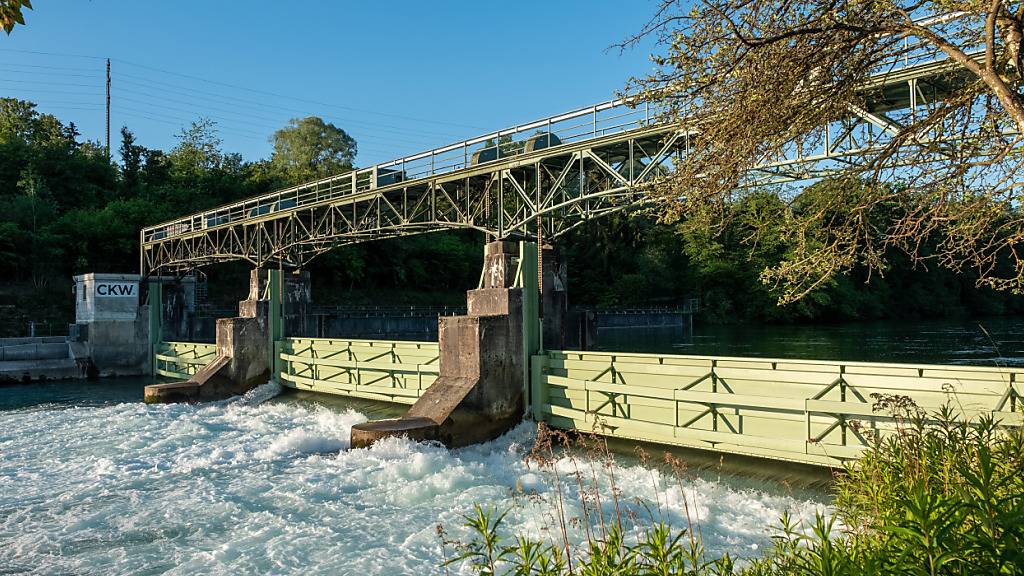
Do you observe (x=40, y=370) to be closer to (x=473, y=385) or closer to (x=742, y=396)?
(x=473, y=385)

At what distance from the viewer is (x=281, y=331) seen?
23391mm

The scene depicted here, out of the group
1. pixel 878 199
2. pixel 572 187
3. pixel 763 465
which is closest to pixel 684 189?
pixel 878 199

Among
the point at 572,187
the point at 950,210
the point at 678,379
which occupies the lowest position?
the point at 678,379

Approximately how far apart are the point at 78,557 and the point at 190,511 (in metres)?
1.81

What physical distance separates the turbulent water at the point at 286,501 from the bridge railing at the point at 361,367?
7.51 feet

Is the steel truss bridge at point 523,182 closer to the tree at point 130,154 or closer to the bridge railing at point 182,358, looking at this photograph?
the bridge railing at point 182,358

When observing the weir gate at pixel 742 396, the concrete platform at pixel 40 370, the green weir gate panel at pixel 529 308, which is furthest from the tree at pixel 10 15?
the concrete platform at pixel 40 370

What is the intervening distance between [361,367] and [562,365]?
7.28 metres

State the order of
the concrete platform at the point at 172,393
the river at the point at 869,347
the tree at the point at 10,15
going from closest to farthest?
the tree at the point at 10,15 < the concrete platform at the point at 172,393 < the river at the point at 869,347

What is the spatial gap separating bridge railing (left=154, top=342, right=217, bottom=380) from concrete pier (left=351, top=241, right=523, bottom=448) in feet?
Result: 50.4

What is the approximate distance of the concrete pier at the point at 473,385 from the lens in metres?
12.5

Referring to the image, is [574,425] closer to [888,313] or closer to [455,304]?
[455,304]

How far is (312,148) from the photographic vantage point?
77312mm

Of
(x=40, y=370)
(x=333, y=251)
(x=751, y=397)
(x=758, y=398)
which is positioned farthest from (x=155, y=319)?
(x=758, y=398)
